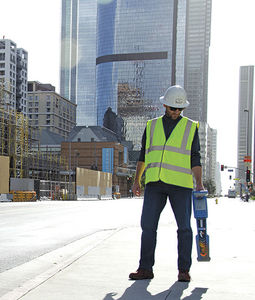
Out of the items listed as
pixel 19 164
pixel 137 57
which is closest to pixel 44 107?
pixel 137 57

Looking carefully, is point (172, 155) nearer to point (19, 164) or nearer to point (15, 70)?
point (19, 164)

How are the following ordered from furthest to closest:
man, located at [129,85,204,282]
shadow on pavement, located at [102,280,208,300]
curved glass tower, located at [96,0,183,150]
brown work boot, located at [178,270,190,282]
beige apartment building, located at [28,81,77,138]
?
beige apartment building, located at [28,81,77,138] → curved glass tower, located at [96,0,183,150] → man, located at [129,85,204,282] → brown work boot, located at [178,270,190,282] → shadow on pavement, located at [102,280,208,300]

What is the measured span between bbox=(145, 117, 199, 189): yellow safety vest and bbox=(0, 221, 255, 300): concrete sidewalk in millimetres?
988

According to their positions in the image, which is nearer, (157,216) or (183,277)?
(183,277)

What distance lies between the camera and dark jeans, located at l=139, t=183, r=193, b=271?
4.88 m

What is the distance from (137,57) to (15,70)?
39.0 meters

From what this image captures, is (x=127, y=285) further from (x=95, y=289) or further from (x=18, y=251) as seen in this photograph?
(x=18, y=251)

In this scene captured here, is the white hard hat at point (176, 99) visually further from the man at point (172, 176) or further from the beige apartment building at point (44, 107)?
the beige apartment building at point (44, 107)

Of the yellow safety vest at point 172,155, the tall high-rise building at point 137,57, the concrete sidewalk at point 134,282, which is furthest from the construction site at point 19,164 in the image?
the tall high-rise building at point 137,57

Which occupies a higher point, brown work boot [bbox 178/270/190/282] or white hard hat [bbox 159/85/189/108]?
white hard hat [bbox 159/85/189/108]

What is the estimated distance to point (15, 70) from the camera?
154 m

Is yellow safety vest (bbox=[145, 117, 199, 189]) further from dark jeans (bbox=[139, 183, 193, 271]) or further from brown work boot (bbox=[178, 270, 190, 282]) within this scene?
brown work boot (bbox=[178, 270, 190, 282])

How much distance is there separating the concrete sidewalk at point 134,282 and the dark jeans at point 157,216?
10.4 inches

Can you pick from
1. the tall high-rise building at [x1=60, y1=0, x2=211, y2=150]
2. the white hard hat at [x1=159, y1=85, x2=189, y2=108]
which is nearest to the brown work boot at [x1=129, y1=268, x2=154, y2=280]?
the white hard hat at [x1=159, y1=85, x2=189, y2=108]
